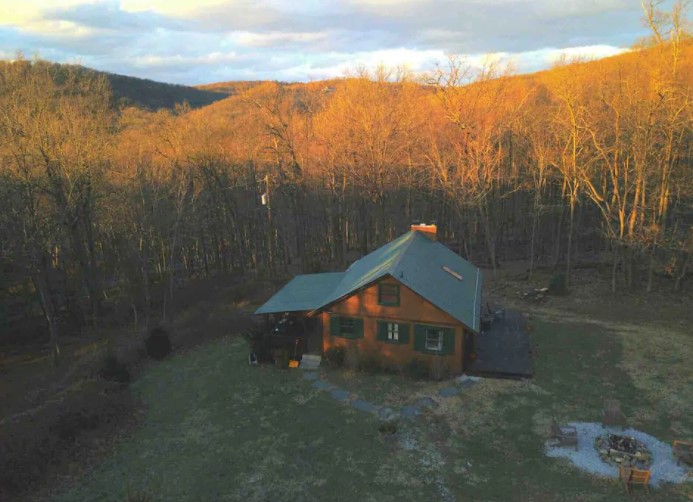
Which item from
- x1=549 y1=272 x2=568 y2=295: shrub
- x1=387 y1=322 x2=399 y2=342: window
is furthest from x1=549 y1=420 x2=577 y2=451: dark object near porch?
x1=549 y1=272 x2=568 y2=295: shrub

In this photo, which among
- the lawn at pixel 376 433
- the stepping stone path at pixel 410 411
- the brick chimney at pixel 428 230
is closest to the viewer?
the lawn at pixel 376 433

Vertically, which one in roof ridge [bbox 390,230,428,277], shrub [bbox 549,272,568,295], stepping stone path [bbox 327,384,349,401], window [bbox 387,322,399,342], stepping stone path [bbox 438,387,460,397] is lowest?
stepping stone path [bbox 327,384,349,401]

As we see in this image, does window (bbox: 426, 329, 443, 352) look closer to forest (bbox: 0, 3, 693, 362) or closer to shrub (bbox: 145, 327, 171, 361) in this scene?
shrub (bbox: 145, 327, 171, 361)

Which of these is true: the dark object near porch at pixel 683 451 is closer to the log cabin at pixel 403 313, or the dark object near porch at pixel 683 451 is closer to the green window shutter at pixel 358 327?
the log cabin at pixel 403 313

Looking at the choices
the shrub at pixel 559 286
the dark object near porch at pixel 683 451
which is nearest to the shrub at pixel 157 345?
the dark object near porch at pixel 683 451

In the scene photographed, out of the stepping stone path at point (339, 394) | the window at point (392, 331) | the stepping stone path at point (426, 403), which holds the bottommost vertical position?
the stepping stone path at point (339, 394)

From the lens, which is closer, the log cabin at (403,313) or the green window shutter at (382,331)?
A: the log cabin at (403,313)

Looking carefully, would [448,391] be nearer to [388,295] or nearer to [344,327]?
[388,295]
